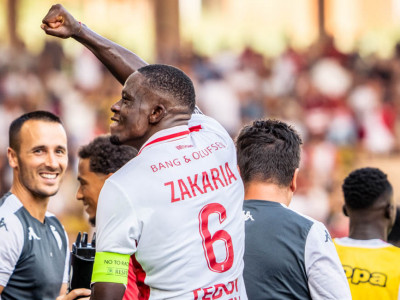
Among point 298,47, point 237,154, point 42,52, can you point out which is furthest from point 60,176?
point 298,47

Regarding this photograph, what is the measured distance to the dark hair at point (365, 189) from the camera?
4477mm

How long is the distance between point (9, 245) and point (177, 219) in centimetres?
145

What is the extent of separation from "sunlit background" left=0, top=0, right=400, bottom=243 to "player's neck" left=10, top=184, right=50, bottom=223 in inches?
277

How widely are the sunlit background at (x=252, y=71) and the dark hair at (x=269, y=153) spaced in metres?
7.54

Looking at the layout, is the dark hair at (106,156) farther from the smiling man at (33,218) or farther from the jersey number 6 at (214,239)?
the jersey number 6 at (214,239)

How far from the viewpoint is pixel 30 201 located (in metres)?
4.69

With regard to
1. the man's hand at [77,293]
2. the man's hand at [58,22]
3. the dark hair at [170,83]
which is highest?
the man's hand at [58,22]

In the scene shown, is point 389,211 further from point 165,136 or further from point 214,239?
point 165,136

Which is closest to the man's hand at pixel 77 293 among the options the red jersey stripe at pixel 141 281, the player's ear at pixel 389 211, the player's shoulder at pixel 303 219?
the red jersey stripe at pixel 141 281

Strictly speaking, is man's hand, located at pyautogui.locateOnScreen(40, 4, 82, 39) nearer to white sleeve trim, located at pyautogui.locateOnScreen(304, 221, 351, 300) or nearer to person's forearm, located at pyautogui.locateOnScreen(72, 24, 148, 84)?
person's forearm, located at pyautogui.locateOnScreen(72, 24, 148, 84)

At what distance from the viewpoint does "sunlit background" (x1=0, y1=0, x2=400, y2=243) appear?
13680 millimetres

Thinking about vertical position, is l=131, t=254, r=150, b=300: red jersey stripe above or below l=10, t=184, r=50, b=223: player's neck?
below

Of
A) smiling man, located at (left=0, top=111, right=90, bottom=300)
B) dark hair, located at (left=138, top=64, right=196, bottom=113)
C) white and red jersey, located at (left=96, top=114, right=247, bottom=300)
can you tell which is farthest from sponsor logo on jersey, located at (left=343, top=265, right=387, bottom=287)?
→ smiling man, located at (left=0, top=111, right=90, bottom=300)

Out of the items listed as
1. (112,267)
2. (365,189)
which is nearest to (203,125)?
(112,267)
